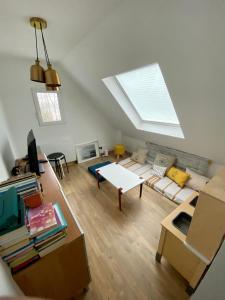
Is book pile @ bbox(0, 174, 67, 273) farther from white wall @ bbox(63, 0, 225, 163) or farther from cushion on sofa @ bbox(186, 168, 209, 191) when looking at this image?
cushion on sofa @ bbox(186, 168, 209, 191)

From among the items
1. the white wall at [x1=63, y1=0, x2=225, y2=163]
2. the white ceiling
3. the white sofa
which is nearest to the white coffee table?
the white sofa

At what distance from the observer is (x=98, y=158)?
3.90 metres

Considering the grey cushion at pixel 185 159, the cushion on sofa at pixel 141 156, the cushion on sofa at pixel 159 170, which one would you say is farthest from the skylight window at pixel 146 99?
the cushion on sofa at pixel 159 170

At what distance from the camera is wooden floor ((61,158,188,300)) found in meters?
1.27

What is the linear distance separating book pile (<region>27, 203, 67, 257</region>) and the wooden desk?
53 millimetres

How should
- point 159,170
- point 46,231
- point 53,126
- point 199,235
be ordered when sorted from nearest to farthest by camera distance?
point 46,231
point 199,235
point 159,170
point 53,126

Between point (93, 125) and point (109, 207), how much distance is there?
2.23 m

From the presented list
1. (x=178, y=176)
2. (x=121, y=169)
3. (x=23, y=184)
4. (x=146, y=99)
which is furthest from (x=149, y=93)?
(x=23, y=184)

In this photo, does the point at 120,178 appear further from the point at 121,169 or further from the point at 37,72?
the point at 37,72

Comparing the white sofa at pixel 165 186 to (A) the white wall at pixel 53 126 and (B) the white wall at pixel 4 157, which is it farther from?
(B) the white wall at pixel 4 157

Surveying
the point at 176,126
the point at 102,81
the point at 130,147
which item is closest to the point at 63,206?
the point at 102,81

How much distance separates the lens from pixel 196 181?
2.40 metres

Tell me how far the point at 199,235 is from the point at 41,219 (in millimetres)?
1189

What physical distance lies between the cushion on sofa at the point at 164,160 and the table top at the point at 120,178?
887mm
